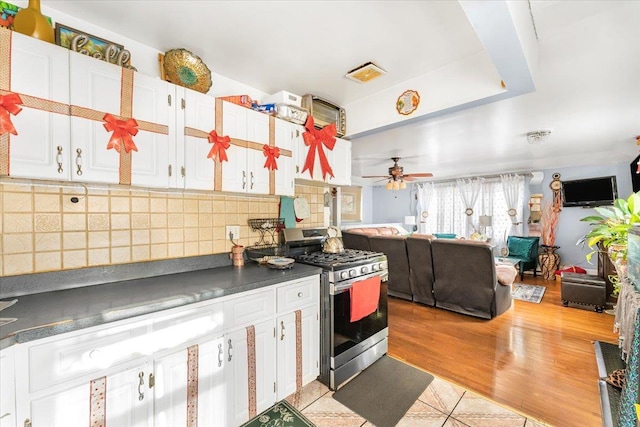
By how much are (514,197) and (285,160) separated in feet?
20.1

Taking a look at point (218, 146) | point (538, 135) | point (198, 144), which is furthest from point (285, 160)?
point (538, 135)

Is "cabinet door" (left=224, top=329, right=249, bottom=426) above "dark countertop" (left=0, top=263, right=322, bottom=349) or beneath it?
beneath

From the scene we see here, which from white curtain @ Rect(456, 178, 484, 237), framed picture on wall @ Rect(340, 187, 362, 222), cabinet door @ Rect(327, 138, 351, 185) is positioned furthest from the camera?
framed picture on wall @ Rect(340, 187, 362, 222)

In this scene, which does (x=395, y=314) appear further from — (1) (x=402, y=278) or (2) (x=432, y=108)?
(2) (x=432, y=108)

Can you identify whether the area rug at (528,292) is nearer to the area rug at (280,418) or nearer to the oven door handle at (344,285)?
the oven door handle at (344,285)

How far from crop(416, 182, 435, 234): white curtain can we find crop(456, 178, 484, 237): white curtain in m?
0.80

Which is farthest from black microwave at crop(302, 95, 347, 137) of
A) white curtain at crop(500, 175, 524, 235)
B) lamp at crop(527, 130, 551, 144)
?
white curtain at crop(500, 175, 524, 235)

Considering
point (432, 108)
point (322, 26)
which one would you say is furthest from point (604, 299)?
point (322, 26)

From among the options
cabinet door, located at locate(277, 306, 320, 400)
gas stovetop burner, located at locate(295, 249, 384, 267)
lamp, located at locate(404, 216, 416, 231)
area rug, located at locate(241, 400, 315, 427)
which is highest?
lamp, located at locate(404, 216, 416, 231)

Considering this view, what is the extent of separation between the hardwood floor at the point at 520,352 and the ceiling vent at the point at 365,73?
7.91 feet

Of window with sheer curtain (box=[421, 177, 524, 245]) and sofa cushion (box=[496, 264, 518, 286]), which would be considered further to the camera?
window with sheer curtain (box=[421, 177, 524, 245])

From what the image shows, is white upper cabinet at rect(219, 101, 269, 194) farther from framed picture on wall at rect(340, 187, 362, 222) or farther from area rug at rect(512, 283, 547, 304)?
framed picture on wall at rect(340, 187, 362, 222)

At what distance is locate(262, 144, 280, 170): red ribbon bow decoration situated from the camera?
1.98m

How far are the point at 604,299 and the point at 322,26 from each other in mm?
4646
